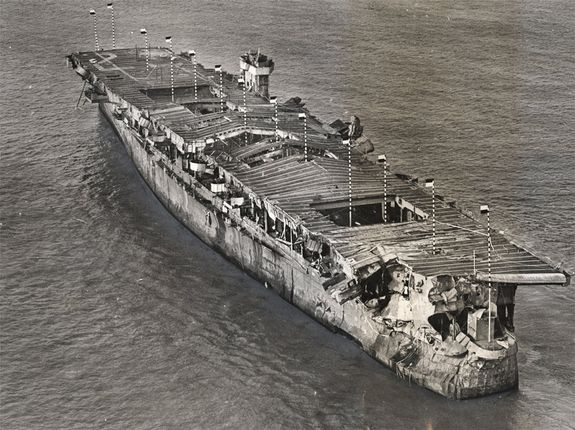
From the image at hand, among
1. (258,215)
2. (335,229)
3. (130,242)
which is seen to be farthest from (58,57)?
(335,229)

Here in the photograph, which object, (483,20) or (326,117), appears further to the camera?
(483,20)

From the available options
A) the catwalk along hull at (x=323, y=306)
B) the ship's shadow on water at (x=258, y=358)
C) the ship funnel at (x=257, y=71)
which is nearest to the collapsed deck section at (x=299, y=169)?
the ship funnel at (x=257, y=71)

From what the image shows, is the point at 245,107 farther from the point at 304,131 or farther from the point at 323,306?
the point at 323,306

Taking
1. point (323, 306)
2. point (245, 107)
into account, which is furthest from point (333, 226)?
point (245, 107)

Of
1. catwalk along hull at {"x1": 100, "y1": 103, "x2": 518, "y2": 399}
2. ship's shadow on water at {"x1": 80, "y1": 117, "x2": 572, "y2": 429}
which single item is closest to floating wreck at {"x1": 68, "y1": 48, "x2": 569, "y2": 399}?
catwalk along hull at {"x1": 100, "y1": 103, "x2": 518, "y2": 399}

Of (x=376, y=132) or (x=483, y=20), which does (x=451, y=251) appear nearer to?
(x=376, y=132)

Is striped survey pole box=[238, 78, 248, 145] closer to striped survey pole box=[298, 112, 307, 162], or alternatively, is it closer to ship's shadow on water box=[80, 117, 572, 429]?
striped survey pole box=[298, 112, 307, 162]
